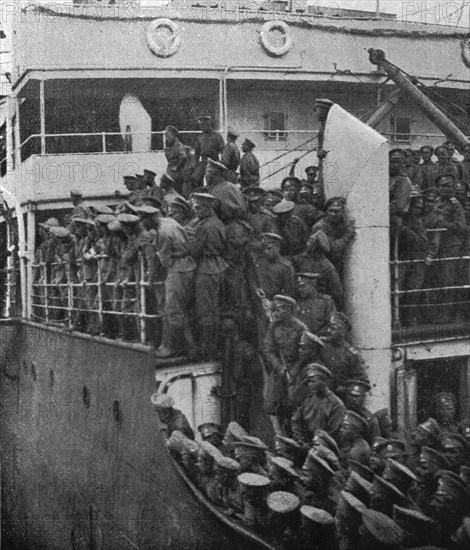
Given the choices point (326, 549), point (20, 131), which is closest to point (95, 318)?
point (326, 549)

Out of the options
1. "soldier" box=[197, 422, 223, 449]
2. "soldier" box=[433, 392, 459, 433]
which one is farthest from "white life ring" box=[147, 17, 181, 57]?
"soldier" box=[433, 392, 459, 433]

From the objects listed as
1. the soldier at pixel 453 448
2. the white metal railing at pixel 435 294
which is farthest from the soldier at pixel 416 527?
the white metal railing at pixel 435 294

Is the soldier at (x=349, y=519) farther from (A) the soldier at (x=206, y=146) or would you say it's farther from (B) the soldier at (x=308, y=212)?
(A) the soldier at (x=206, y=146)

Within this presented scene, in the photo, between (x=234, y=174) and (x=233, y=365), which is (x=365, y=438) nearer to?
(x=233, y=365)

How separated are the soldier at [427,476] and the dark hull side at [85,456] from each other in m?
1.40

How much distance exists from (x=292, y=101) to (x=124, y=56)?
3022mm

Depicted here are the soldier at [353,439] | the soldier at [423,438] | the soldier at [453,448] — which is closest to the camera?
the soldier at [453,448]

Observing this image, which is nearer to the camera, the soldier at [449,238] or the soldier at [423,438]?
the soldier at [423,438]

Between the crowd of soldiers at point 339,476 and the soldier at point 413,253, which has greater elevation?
the soldier at point 413,253

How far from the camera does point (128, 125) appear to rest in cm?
1264

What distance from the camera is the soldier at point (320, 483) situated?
530 cm

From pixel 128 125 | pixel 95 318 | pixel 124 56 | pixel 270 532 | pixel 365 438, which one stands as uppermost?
pixel 124 56

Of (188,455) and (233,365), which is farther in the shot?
(233,365)

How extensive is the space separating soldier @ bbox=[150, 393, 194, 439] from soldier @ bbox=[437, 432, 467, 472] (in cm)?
219
